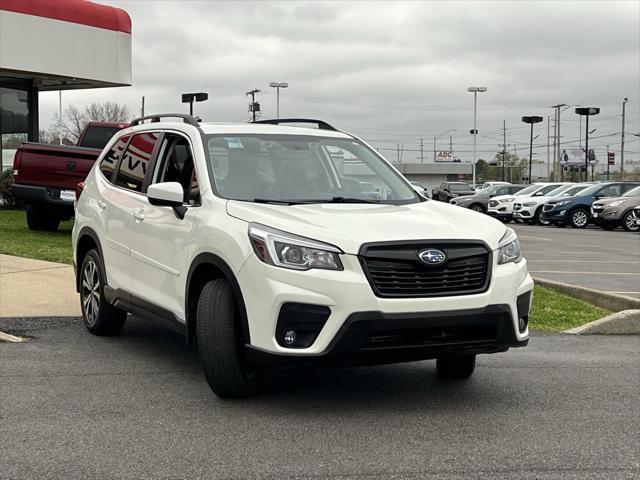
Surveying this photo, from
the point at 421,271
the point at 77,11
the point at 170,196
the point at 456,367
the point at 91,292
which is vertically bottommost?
the point at 456,367

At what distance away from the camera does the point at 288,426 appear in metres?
5.00

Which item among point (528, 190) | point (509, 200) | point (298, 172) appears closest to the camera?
point (298, 172)

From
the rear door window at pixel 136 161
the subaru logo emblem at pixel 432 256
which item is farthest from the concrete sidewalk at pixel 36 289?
the subaru logo emblem at pixel 432 256

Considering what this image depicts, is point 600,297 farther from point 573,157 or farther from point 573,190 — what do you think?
point 573,157

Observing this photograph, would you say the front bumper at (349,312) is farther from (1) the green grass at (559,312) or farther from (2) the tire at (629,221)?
(2) the tire at (629,221)

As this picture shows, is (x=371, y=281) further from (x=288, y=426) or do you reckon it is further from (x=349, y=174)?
(x=349, y=174)

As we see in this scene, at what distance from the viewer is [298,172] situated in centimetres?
626

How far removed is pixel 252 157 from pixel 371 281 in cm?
177

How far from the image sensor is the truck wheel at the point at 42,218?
16.1m

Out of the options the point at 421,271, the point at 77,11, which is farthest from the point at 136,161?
the point at 77,11

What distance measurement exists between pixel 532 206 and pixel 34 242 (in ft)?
74.2

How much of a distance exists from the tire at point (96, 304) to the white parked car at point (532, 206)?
2648 centimetres

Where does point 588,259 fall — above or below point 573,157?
below

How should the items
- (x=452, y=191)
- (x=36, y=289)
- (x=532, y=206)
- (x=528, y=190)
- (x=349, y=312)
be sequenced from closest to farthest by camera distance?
(x=349, y=312), (x=36, y=289), (x=532, y=206), (x=528, y=190), (x=452, y=191)
